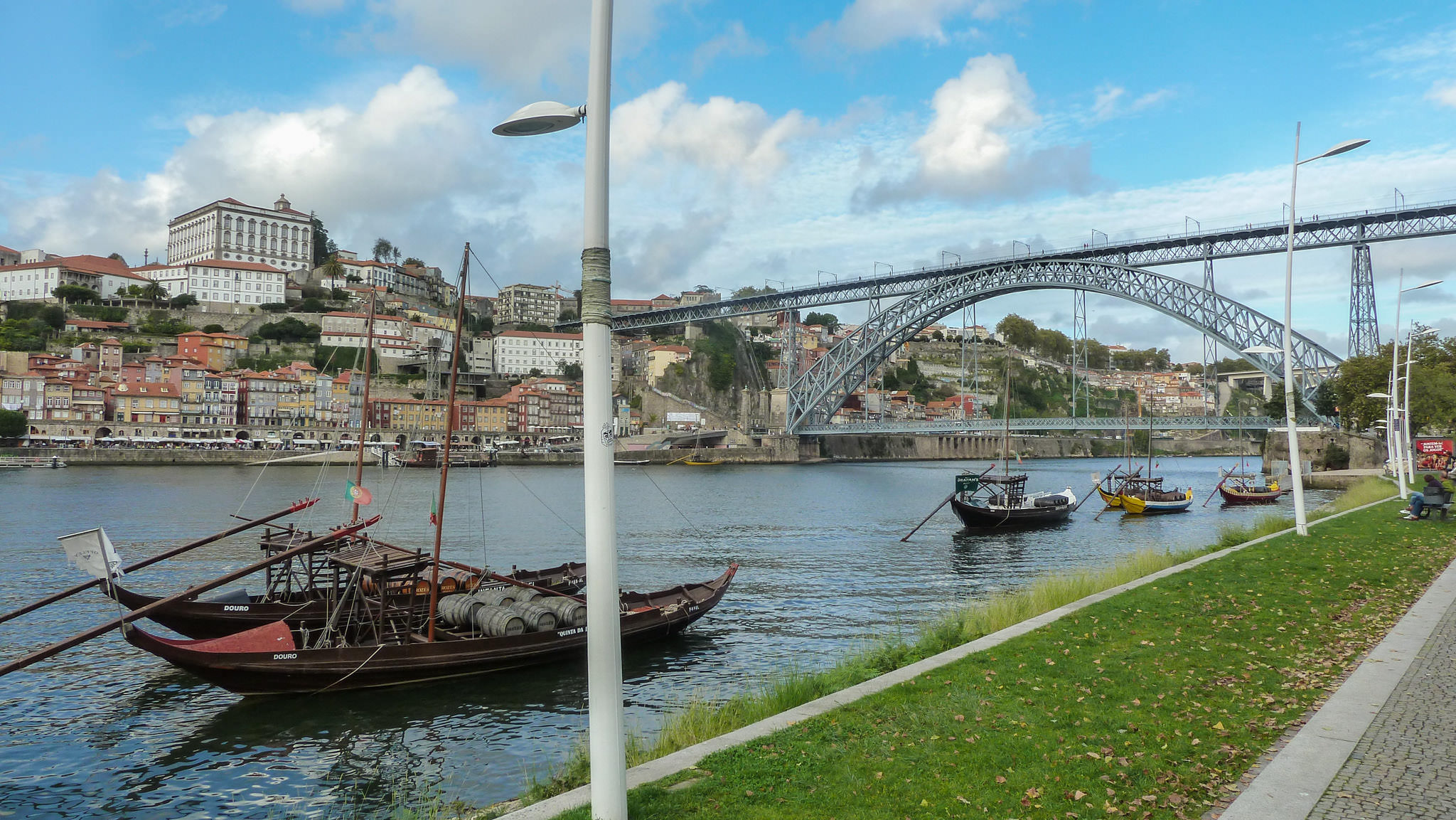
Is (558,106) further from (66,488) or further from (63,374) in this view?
(63,374)

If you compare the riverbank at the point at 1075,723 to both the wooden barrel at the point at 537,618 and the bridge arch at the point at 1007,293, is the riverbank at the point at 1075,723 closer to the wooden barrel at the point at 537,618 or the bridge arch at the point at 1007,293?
the wooden barrel at the point at 537,618

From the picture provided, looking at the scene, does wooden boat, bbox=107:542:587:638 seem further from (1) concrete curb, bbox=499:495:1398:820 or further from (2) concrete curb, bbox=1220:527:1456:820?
(2) concrete curb, bbox=1220:527:1456:820

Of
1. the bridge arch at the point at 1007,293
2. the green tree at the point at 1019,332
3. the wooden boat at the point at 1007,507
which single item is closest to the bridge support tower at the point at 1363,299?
the bridge arch at the point at 1007,293

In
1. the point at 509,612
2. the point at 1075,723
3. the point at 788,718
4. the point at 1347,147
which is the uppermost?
the point at 1347,147

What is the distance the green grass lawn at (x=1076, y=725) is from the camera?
4.84m

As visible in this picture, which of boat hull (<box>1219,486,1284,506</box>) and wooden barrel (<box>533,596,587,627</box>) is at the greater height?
wooden barrel (<box>533,596,587,627</box>)

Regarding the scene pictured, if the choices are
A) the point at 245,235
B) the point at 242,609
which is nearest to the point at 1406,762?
the point at 242,609

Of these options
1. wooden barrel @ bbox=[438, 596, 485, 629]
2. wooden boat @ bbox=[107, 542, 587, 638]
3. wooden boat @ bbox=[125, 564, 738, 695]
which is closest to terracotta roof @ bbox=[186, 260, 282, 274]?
wooden boat @ bbox=[107, 542, 587, 638]

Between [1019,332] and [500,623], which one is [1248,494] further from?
[1019,332]

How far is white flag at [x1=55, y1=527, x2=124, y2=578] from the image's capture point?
9698 millimetres

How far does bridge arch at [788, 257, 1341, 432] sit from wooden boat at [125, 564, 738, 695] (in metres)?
46.2

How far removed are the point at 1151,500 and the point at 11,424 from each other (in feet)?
280

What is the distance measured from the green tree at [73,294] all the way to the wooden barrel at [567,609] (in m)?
118

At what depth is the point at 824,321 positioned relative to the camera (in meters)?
176
